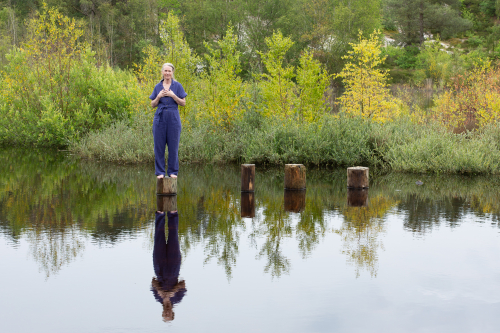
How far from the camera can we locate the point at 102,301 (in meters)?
4.22

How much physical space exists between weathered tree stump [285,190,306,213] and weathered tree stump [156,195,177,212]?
1747 mm

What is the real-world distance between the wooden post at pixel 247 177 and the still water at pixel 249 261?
12.9 inches

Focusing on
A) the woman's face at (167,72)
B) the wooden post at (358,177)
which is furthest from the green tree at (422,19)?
the woman's face at (167,72)

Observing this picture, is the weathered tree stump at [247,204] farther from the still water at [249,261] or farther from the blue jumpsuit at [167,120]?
the blue jumpsuit at [167,120]

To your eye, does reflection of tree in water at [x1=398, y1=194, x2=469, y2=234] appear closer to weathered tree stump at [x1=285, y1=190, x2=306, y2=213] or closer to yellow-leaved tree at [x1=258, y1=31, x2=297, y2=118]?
weathered tree stump at [x1=285, y1=190, x2=306, y2=213]

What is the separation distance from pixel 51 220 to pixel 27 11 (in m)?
59.4

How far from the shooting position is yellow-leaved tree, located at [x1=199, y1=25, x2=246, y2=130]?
13805 mm

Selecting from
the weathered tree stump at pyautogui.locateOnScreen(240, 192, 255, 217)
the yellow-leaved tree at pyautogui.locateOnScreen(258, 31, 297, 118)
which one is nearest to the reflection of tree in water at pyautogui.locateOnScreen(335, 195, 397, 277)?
the weathered tree stump at pyautogui.locateOnScreen(240, 192, 255, 217)

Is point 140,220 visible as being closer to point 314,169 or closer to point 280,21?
point 314,169

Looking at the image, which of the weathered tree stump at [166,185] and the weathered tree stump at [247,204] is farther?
the weathered tree stump at [166,185]

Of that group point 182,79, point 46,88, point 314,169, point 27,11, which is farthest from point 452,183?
point 27,11

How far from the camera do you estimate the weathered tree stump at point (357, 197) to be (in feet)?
27.6

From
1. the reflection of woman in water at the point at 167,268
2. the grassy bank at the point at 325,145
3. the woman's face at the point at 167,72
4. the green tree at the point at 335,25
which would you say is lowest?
the reflection of woman in water at the point at 167,268

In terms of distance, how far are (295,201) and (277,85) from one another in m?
6.80
